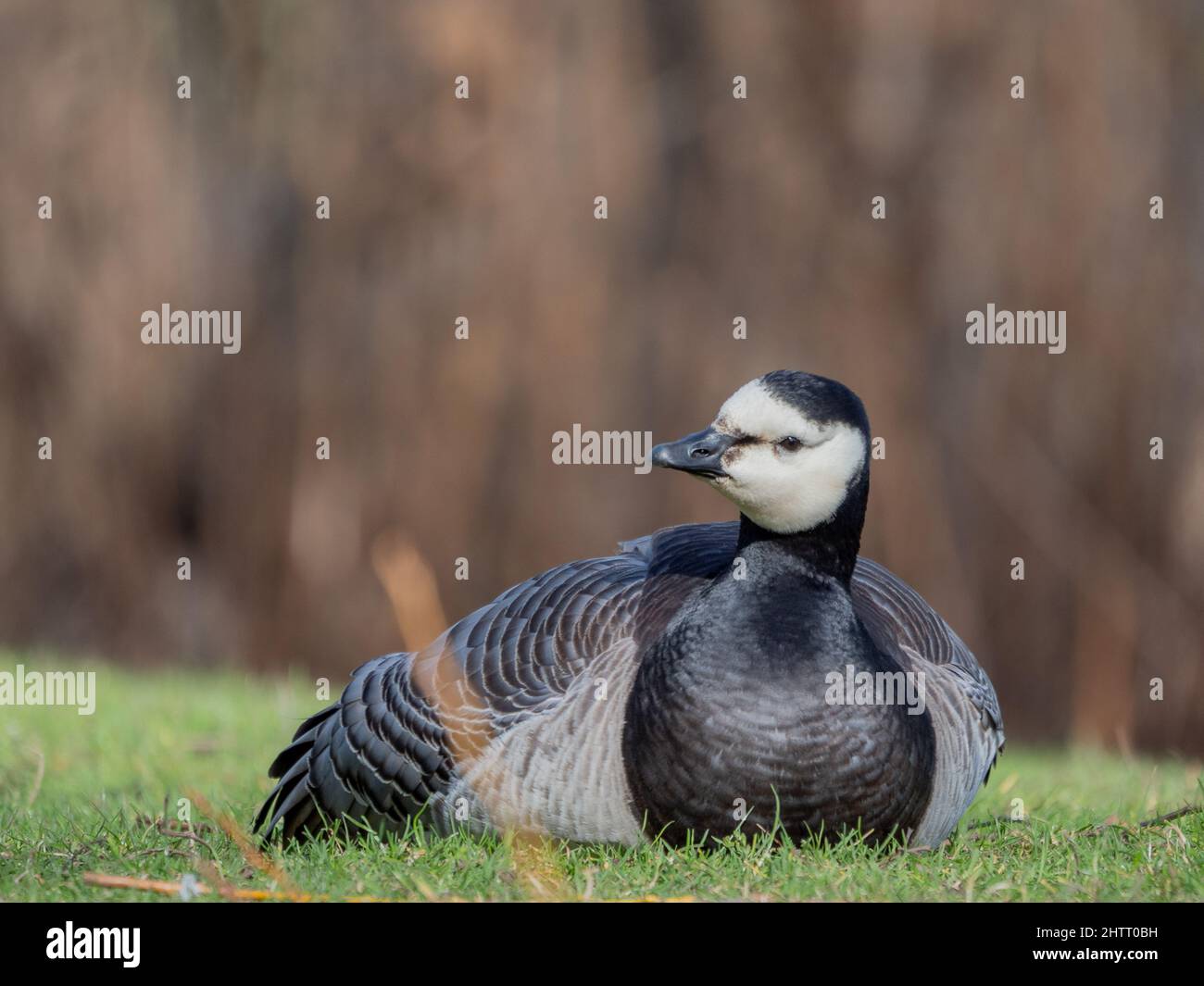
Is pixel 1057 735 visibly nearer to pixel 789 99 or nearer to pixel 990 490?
pixel 990 490

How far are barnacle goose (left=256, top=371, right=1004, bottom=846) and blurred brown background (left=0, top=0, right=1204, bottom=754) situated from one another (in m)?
5.30

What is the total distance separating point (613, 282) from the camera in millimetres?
11023

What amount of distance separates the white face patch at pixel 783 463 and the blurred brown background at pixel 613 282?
18.8ft

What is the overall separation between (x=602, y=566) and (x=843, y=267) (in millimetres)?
5707

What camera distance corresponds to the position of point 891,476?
10664mm

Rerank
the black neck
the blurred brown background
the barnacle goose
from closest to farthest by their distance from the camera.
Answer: the barnacle goose, the black neck, the blurred brown background

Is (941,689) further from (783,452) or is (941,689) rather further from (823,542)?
(783,452)

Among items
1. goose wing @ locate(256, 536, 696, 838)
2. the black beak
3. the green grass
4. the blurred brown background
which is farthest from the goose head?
the blurred brown background

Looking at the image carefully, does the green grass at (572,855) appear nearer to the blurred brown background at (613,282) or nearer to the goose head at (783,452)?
the goose head at (783,452)

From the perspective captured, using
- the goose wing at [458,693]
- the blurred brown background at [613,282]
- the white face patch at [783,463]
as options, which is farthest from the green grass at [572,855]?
the blurred brown background at [613,282]

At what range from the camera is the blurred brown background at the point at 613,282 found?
1059cm

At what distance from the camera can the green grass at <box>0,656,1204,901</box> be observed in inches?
166

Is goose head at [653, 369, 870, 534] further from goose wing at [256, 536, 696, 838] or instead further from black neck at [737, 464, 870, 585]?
goose wing at [256, 536, 696, 838]
